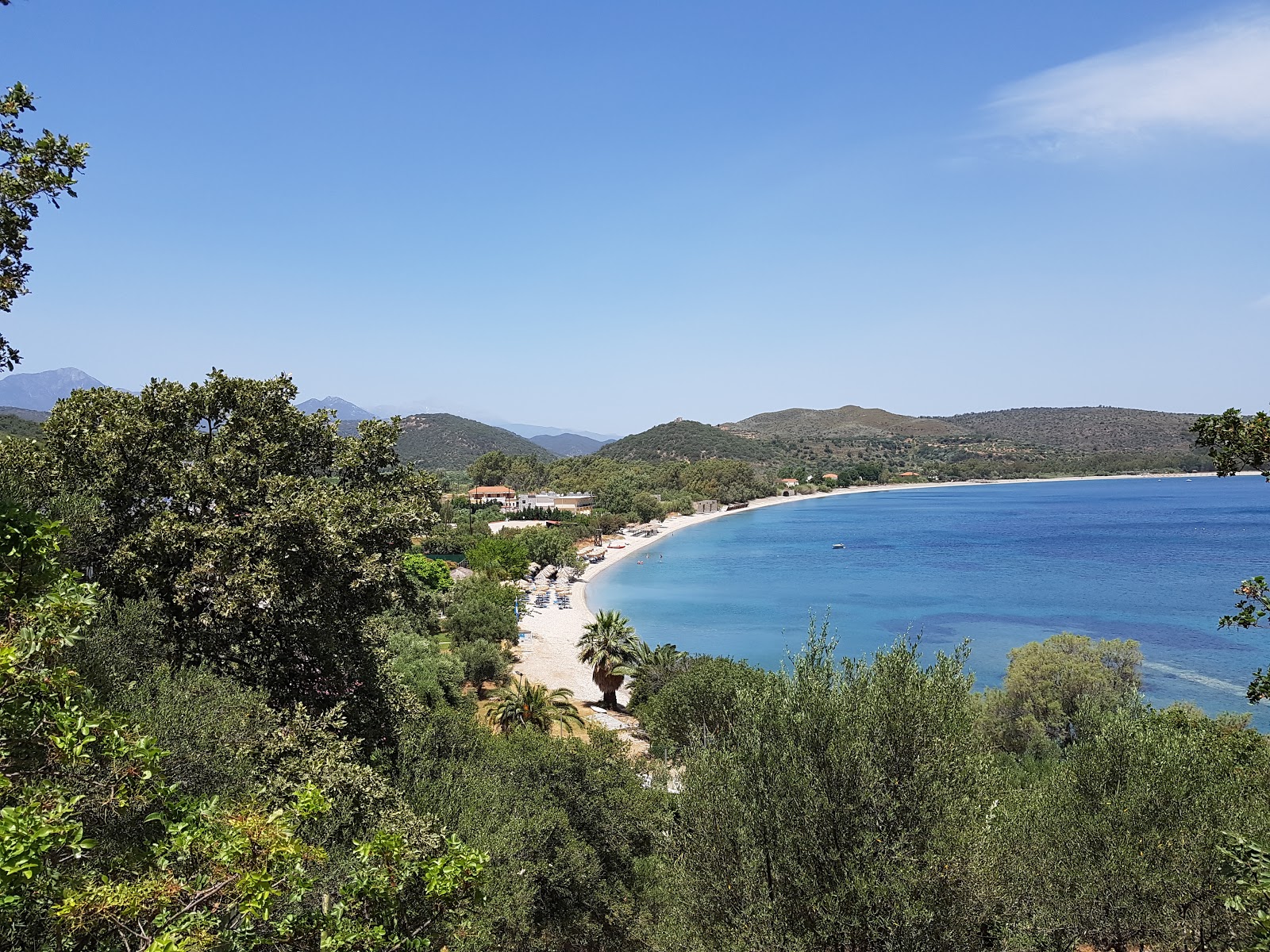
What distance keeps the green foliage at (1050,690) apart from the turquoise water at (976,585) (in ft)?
28.1

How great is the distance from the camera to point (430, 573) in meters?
42.7

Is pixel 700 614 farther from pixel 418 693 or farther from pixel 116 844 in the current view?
pixel 116 844

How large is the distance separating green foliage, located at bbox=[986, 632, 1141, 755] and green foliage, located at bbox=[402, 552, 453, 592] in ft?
93.4

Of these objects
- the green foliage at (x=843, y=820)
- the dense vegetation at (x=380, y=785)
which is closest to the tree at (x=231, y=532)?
the dense vegetation at (x=380, y=785)

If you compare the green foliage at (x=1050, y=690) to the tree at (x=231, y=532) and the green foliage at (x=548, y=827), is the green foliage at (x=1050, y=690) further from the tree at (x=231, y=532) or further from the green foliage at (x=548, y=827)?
the tree at (x=231, y=532)

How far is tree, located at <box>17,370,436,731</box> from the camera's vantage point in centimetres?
999

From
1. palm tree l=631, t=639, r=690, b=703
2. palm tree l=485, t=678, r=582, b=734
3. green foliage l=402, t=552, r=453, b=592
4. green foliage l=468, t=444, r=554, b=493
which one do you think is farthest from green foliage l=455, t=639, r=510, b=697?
green foliage l=468, t=444, r=554, b=493

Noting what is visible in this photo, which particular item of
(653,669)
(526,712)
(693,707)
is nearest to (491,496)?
(653,669)

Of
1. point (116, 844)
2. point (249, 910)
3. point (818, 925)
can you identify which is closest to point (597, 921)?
point (818, 925)

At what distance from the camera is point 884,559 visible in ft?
283

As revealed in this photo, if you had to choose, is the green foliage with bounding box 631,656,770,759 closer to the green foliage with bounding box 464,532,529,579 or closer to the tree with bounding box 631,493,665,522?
the green foliage with bounding box 464,532,529,579

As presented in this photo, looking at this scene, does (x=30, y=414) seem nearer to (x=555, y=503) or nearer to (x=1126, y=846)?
(x=555, y=503)

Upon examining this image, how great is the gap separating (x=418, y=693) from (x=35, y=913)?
1674 centimetres

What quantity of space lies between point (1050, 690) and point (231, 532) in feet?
93.4
